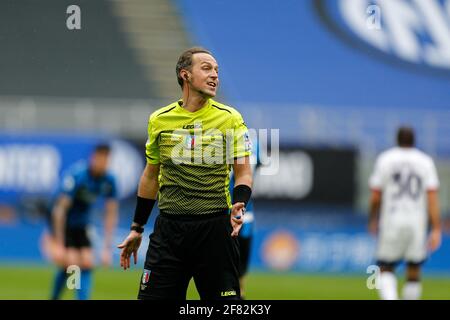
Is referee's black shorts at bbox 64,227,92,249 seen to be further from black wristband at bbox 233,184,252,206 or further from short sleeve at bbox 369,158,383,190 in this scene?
black wristband at bbox 233,184,252,206

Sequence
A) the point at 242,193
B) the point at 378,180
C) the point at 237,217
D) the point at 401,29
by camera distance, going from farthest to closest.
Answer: the point at 401,29 → the point at 378,180 → the point at 242,193 → the point at 237,217

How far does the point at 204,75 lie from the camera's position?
576 centimetres

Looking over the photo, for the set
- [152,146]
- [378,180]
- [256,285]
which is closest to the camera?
[152,146]

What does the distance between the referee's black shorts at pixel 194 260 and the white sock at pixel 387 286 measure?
410 centimetres

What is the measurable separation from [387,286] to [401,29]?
16222 mm

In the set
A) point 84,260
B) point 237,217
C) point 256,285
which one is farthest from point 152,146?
point 256,285

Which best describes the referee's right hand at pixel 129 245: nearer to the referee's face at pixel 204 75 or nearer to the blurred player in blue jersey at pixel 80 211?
the referee's face at pixel 204 75

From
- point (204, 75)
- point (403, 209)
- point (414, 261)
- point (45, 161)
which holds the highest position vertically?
point (45, 161)

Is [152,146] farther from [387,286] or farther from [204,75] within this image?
[387,286]

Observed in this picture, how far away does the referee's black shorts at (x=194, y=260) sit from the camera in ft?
19.0

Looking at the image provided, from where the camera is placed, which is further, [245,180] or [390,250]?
[390,250]

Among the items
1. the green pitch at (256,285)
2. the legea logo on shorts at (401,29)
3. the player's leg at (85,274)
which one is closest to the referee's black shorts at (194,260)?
the player's leg at (85,274)

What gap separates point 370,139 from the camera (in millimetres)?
19922
